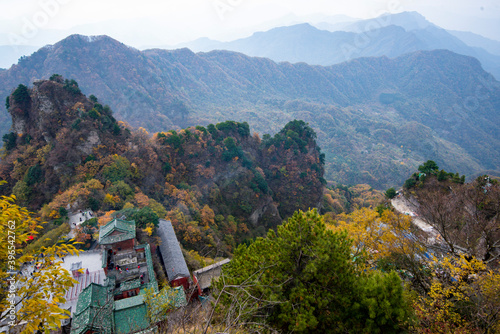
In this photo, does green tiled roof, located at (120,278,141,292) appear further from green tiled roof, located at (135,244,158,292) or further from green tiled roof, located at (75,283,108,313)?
green tiled roof, located at (75,283,108,313)

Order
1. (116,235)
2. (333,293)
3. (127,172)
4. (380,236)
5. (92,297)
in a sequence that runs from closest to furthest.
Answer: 1. (333,293)
2. (92,297)
3. (380,236)
4. (116,235)
5. (127,172)

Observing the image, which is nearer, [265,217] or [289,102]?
[265,217]

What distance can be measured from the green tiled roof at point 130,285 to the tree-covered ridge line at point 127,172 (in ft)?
24.7

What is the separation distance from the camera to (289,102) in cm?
16075

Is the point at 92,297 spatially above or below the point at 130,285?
above

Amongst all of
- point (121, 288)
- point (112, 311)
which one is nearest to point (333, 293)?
point (112, 311)

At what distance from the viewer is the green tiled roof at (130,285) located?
17.2 meters

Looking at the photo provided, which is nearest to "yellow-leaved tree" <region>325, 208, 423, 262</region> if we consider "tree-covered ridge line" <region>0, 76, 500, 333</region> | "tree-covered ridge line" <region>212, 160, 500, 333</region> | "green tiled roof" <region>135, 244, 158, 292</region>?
"tree-covered ridge line" <region>0, 76, 500, 333</region>

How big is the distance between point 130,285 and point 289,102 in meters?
156

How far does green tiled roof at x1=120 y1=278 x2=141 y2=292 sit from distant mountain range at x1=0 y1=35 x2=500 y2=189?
75288 millimetres

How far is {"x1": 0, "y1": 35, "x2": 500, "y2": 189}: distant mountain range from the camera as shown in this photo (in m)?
93.1

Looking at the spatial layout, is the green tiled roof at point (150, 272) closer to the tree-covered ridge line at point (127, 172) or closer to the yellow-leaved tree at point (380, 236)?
the tree-covered ridge line at point (127, 172)

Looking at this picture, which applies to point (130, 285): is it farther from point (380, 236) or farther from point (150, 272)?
point (380, 236)

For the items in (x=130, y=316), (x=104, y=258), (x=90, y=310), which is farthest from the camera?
(x=104, y=258)
